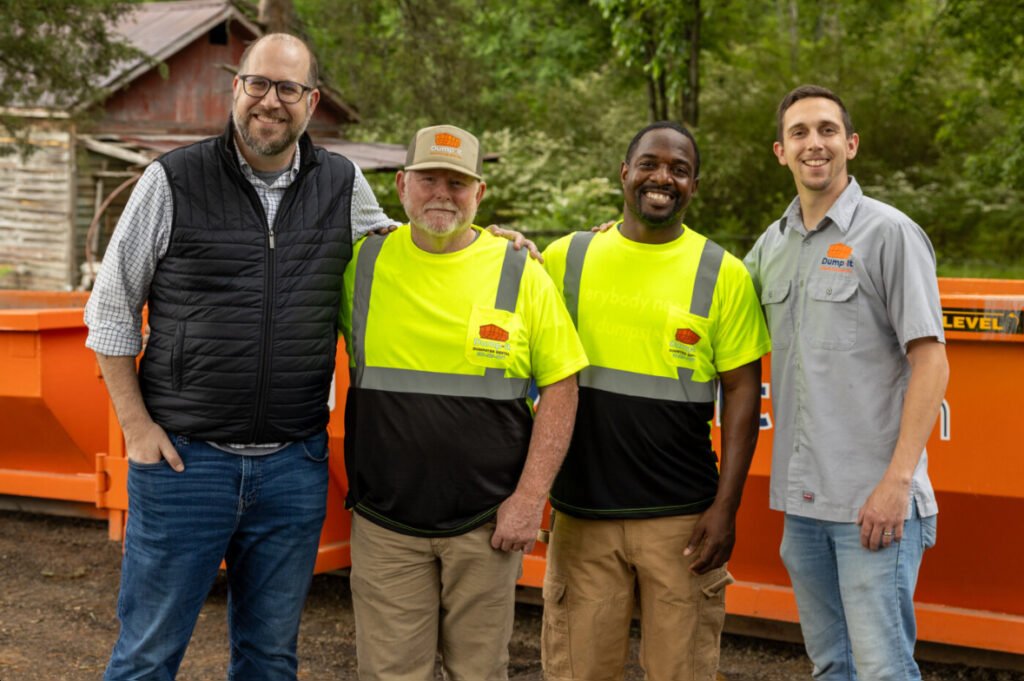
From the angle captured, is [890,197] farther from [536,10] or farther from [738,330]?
[738,330]

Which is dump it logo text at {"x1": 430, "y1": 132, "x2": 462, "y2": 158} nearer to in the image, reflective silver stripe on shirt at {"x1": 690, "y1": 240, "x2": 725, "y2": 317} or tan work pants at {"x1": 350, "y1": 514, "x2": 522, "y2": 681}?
reflective silver stripe on shirt at {"x1": 690, "y1": 240, "x2": 725, "y2": 317}

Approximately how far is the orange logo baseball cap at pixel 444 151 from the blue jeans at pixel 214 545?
83 cm

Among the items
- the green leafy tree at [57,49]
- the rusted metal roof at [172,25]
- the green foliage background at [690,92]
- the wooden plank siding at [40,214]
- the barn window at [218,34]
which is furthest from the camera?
the barn window at [218,34]

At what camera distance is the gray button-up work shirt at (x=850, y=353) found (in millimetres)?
3000

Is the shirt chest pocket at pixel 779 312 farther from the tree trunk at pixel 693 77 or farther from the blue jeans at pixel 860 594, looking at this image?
the tree trunk at pixel 693 77

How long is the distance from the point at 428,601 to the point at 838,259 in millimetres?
1406

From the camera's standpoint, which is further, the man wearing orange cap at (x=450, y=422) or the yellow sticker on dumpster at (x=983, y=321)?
the yellow sticker on dumpster at (x=983, y=321)

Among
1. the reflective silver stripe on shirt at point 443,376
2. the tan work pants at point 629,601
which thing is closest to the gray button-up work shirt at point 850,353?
the tan work pants at point 629,601

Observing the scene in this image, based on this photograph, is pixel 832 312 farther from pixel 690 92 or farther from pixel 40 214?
pixel 40 214

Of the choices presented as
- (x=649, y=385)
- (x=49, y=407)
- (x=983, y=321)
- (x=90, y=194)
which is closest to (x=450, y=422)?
(x=649, y=385)

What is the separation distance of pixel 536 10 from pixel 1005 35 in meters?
11.0

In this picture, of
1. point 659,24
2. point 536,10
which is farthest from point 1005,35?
point 536,10

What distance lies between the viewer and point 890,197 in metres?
20.9

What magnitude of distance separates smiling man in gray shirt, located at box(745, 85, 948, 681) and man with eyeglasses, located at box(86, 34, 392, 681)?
1241mm
